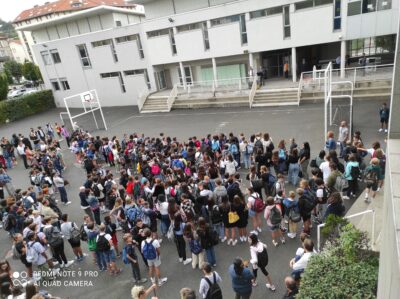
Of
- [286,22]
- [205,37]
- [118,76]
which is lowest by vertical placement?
[118,76]

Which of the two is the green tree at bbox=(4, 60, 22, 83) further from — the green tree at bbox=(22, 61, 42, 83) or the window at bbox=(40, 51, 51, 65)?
the window at bbox=(40, 51, 51, 65)

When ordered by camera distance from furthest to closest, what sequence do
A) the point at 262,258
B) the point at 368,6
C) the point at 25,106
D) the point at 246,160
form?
the point at 25,106, the point at 368,6, the point at 246,160, the point at 262,258

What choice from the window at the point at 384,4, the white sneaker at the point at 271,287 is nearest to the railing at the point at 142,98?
the window at the point at 384,4

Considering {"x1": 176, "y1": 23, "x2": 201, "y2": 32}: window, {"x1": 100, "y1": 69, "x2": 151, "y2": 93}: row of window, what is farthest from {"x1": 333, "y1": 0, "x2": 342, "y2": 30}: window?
{"x1": 100, "y1": 69, "x2": 151, "y2": 93}: row of window

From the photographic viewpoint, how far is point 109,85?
31.8 m

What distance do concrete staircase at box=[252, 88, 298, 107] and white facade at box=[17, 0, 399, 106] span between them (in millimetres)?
2257

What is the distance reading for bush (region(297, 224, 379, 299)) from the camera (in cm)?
534

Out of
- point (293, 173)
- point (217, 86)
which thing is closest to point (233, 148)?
point (293, 173)

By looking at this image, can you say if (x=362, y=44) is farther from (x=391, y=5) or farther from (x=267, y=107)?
(x=267, y=107)

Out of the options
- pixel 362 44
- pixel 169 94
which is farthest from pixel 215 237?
pixel 362 44

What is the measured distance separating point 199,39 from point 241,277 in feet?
76.0

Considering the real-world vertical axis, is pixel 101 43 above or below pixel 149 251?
above

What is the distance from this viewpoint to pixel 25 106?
33.8 metres

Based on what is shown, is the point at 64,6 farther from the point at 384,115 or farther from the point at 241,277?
the point at 241,277
